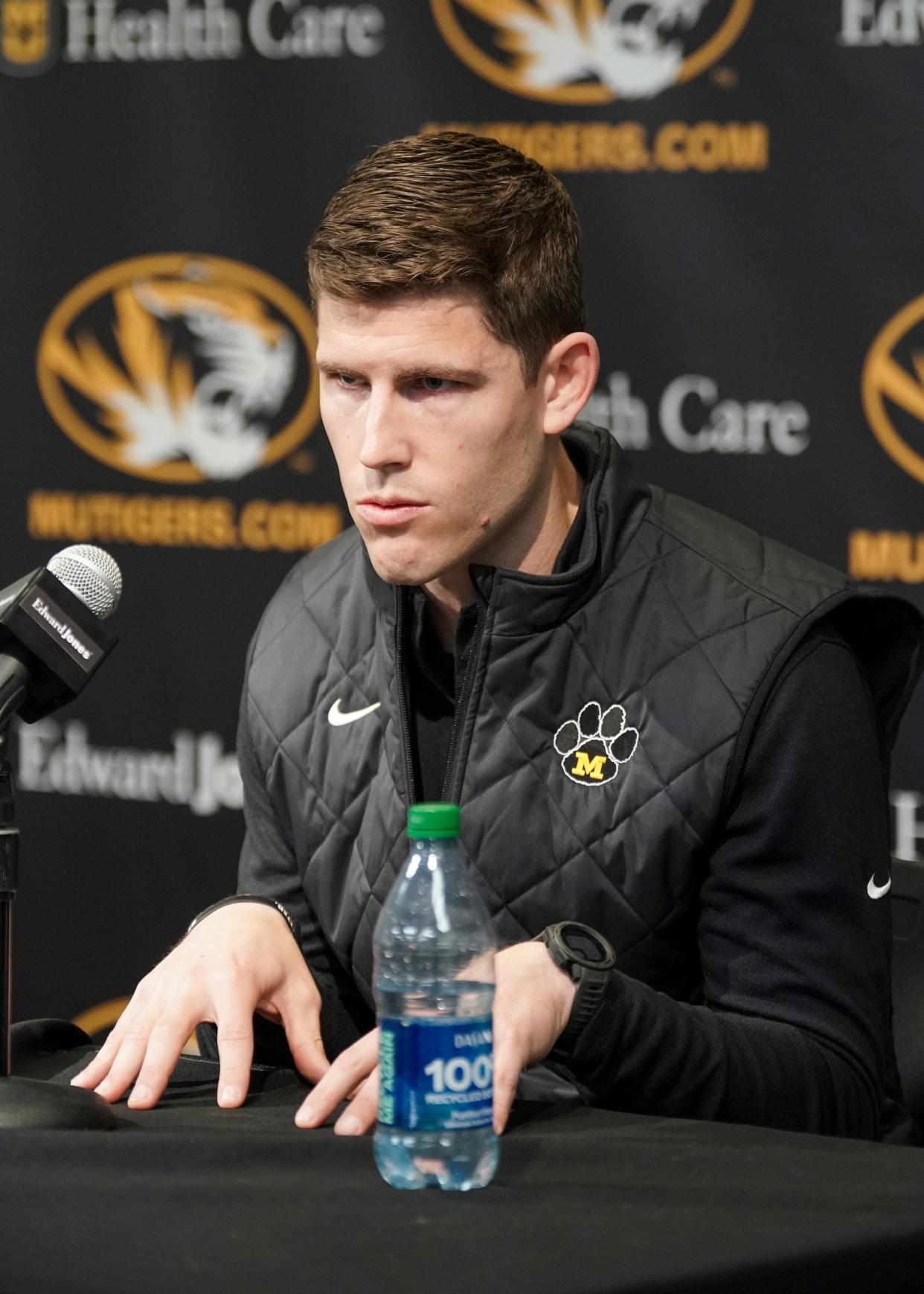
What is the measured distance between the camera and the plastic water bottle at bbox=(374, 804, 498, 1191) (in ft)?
3.12

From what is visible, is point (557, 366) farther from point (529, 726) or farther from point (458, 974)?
point (458, 974)

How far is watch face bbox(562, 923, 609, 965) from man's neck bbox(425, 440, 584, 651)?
1.52ft

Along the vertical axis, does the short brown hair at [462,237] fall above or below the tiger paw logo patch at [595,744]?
above

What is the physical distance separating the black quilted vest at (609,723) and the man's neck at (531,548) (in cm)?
3

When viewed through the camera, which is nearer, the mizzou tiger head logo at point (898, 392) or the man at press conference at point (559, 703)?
the man at press conference at point (559, 703)

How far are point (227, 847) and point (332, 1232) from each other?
1.96 meters

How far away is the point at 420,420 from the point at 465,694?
28 centimetres

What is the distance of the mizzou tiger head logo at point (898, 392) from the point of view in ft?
7.62

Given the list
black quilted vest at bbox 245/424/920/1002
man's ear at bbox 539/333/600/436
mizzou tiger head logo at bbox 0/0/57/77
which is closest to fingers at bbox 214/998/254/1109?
black quilted vest at bbox 245/424/920/1002

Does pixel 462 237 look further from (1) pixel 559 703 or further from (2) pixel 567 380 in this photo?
(1) pixel 559 703

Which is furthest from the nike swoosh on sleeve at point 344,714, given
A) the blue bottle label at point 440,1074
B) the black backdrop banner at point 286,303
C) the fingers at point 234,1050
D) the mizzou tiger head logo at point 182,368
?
the mizzou tiger head logo at point 182,368

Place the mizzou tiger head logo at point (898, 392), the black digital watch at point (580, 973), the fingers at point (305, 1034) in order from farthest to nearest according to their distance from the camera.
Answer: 1. the mizzou tiger head logo at point (898, 392)
2. the fingers at point (305, 1034)
3. the black digital watch at point (580, 973)

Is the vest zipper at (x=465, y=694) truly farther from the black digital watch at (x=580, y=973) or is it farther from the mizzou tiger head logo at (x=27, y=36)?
the mizzou tiger head logo at (x=27, y=36)

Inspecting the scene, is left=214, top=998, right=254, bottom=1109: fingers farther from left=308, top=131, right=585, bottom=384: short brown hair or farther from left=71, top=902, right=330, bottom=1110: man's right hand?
left=308, top=131, right=585, bottom=384: short brown hair
